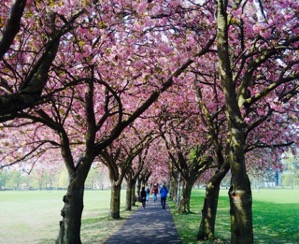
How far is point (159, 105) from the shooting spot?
15234mm

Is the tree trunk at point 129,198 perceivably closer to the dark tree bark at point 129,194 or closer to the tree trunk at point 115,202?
the dark tree bark at point 129,194

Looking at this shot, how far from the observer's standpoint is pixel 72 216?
457 inches

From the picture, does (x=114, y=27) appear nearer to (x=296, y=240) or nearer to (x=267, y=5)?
(x=267, y=5)

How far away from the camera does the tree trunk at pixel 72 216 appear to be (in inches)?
453

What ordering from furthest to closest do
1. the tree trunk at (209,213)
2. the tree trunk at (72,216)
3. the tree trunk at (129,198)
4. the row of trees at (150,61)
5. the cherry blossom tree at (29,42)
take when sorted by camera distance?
the tree trunk at (129,198) < the tree trunk at (209,213) < the tree trunk at (72,216) < the row of trees at (150,61) < the cherry blossom tree at (29,42)

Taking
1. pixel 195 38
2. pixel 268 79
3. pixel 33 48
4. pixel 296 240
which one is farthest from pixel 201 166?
pixel 33 48

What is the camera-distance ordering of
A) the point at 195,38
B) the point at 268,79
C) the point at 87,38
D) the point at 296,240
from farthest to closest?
the point at 296,240 < the point at 268,79 < the point at 195,38 < the point at 87,38

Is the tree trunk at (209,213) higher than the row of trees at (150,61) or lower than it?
lower

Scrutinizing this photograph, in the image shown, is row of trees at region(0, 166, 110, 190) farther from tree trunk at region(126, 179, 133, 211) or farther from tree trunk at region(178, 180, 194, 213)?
tree trunk at region(178, 180, 194, 213)

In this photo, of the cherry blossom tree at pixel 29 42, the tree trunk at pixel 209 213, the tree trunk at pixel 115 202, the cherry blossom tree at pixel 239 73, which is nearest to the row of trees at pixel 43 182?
the tree trunk at pixel 115 202

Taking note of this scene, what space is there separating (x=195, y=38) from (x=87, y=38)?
329cm

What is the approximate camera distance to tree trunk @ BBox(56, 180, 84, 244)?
11.5 m

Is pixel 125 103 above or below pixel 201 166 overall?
above

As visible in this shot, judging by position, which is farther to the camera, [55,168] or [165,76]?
[55,168]
